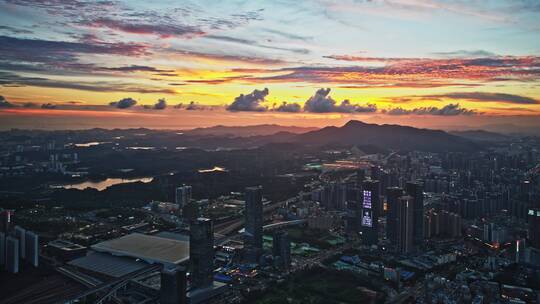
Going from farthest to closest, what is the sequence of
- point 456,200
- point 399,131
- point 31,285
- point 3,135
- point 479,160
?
point 399,131 < point 3,135 < point 479,160 < point 456,200 < point 31,285

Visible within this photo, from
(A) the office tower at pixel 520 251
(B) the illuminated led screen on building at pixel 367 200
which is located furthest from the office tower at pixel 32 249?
(A) the office tower at pixel 520 251

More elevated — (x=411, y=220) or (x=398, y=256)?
(x=411, y=220)

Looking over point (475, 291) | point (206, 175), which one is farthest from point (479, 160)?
point (475, 291)

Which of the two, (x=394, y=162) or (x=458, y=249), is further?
(x=394, y=162)

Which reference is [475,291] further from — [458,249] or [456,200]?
[456,200]

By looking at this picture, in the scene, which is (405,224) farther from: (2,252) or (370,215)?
(2,252)

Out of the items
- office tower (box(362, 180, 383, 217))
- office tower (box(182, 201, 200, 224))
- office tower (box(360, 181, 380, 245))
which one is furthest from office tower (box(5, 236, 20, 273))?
office tower (box(362, 180, 383, 217))

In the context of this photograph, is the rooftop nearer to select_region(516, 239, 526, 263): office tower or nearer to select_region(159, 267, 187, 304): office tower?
select_region(159, 267, 187, 304): office tower
